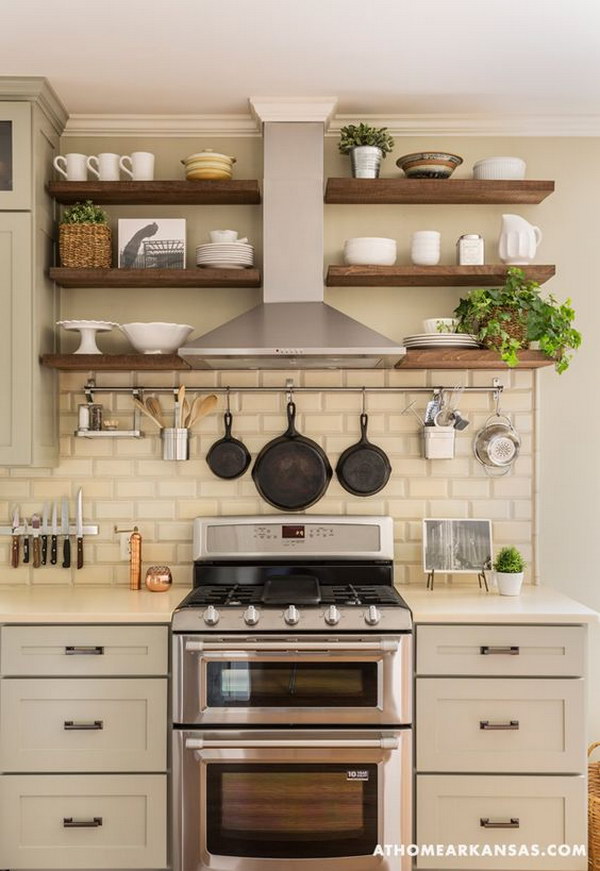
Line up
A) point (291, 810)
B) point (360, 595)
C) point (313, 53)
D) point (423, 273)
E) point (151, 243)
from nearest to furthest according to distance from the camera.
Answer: point (291, 810), point (313, 53), point (360, 595), point (423, 273), point (151, 243)

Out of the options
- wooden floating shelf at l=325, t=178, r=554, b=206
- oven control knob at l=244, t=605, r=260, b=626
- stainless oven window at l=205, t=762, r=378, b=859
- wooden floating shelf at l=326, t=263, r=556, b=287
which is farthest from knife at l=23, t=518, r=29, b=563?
wooden floating shelf at l=325, t=178, r=554, b=206

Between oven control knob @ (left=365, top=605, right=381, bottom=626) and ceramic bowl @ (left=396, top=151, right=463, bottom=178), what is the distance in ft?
5.47

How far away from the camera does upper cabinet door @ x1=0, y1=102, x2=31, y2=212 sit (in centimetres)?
305

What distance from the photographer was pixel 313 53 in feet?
9.25

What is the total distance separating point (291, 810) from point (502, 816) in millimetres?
698

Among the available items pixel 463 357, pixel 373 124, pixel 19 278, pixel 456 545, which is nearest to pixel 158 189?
pixel 19 278

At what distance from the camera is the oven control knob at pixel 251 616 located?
272 centimetres

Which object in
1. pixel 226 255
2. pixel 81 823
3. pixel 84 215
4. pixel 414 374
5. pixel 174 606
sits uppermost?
pixel 84 215

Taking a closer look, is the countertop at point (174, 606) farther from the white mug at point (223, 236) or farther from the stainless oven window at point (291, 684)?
the white mug at point (223, 236)

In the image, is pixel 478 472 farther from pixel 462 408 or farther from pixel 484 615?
pixel 484 615

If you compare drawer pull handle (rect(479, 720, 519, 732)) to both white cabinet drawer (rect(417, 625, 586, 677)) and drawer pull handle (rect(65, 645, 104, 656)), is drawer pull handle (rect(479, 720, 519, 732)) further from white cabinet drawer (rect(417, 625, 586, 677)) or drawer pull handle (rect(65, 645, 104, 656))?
drawer pull handle (rect(65, 645, 104, 656))

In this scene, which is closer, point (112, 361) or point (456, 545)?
point (112, 361)

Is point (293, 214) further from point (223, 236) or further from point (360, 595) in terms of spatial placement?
point (360, 595)

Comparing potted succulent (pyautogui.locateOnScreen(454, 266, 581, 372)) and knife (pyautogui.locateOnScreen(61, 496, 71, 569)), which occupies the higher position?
potted succulent (pyautogui.locateOnScreen(454, 266, 581, 372))
